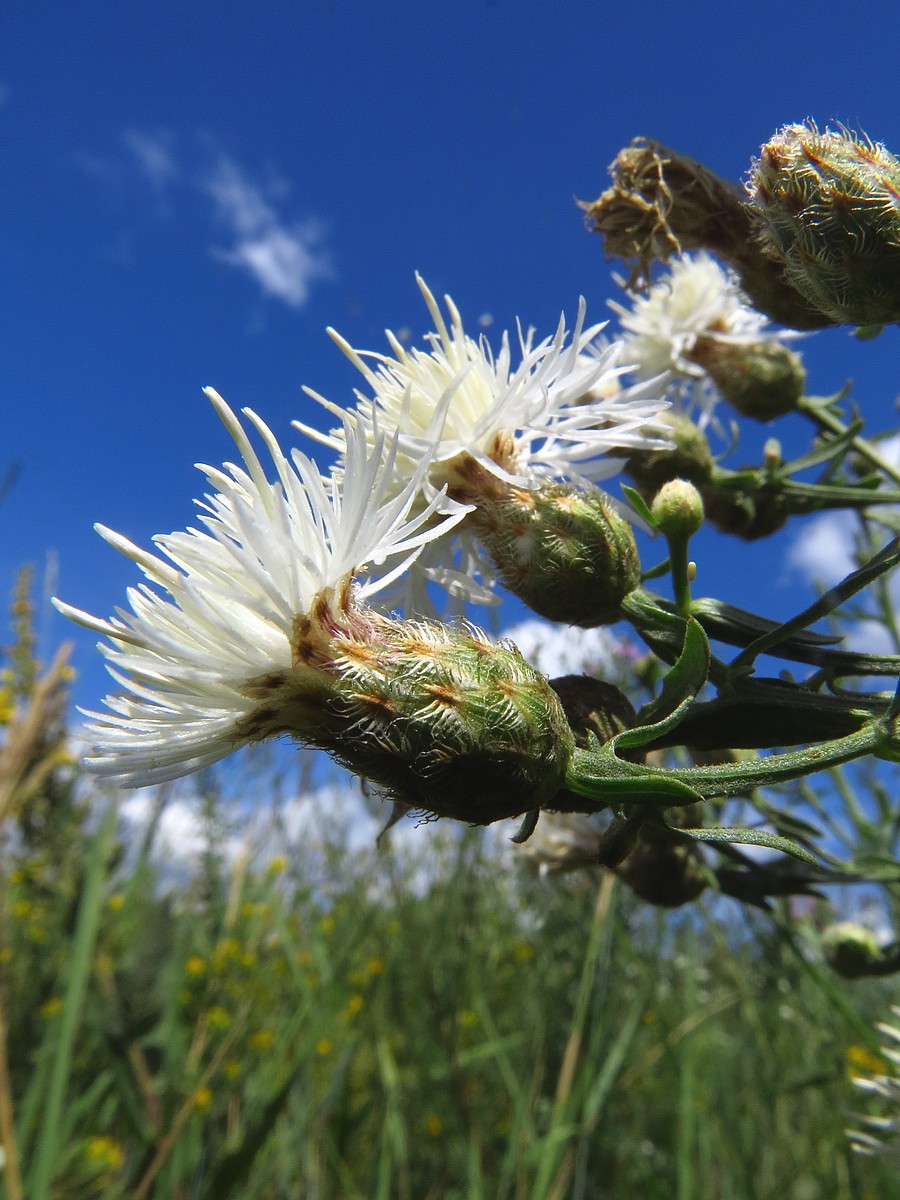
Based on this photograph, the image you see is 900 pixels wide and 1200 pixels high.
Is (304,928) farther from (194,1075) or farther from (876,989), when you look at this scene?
(876,989)

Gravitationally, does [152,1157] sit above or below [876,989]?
below

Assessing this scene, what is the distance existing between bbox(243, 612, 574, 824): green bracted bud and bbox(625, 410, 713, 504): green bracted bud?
0.51m

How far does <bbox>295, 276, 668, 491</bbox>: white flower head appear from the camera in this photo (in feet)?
3.32

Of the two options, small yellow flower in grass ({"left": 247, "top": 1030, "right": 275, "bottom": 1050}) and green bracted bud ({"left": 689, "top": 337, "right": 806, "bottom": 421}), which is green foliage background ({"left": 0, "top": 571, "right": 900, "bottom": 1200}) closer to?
small yellow flower in grass ({"left": 247, "top": 1030, "right": 275, "bottom": 1050})

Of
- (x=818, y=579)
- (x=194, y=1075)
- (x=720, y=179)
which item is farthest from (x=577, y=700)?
(x=194, y=1075)

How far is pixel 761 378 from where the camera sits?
149cm

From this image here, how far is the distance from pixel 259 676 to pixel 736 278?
0.86 meters

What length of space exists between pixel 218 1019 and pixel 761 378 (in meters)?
2.96

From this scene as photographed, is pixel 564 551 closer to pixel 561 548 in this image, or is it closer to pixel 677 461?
pixel 561 548

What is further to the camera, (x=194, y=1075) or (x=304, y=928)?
(x=304, y=928)

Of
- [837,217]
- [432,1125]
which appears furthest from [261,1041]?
[837,217]

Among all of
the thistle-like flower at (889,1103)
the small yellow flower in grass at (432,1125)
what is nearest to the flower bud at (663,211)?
the thistle-like flower at (889,1103)

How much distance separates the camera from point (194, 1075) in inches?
111

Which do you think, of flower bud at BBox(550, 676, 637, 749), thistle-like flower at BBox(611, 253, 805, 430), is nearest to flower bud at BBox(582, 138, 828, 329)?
thistle-like flower at BBox(611, 253, 805, 430)
